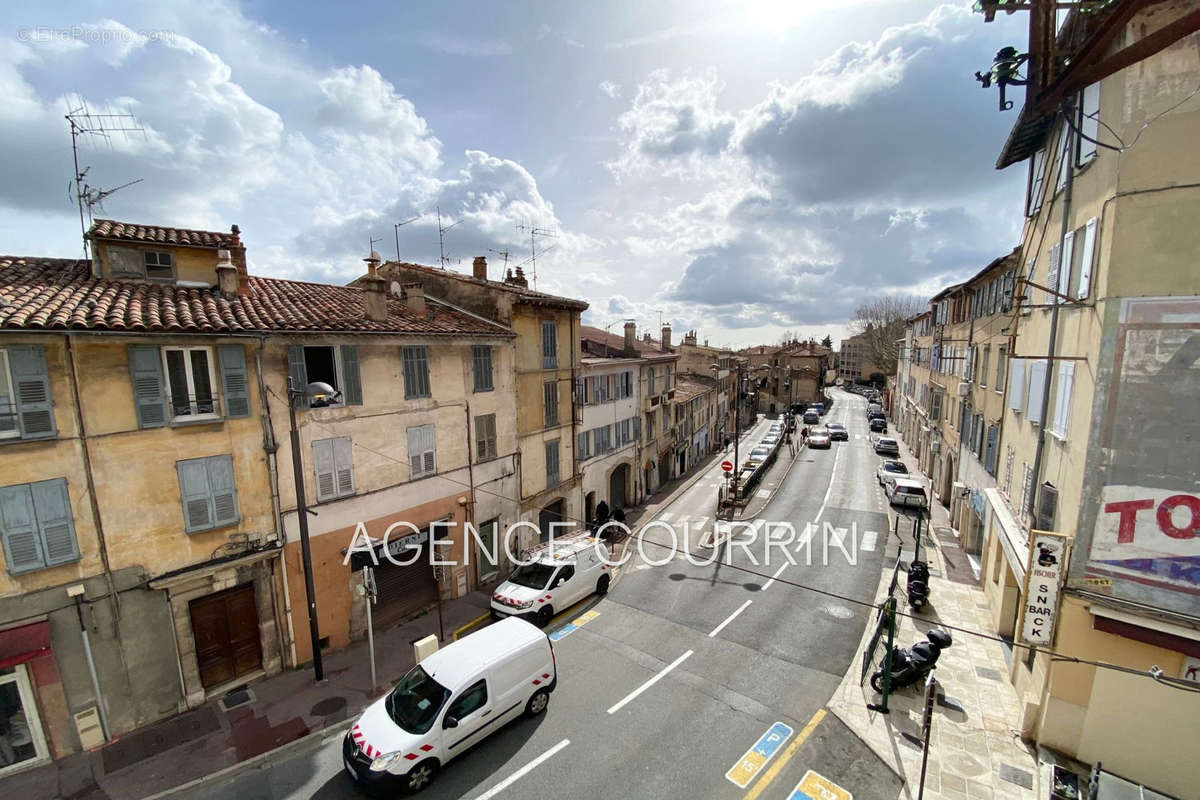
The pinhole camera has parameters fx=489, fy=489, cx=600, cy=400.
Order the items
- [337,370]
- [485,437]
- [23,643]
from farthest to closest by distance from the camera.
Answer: [485,437]
[337,370]
[23,643]

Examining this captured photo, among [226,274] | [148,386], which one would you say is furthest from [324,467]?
[226,274]

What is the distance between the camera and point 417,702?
387 inches

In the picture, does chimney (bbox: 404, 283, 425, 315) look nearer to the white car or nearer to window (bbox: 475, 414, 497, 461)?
window (bbox: 475, 414, 497, 461)

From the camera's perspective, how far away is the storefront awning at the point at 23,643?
9.39m

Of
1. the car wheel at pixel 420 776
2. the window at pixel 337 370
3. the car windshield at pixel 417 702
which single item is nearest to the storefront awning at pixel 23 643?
the window at pixel 337 370

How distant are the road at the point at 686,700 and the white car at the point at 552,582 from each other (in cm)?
61

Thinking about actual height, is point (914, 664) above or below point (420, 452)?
below

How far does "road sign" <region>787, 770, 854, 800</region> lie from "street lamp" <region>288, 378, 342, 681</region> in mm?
11517

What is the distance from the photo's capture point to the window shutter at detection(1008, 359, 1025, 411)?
1369 centimetres

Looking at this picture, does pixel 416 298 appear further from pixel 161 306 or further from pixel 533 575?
pixel 533 575

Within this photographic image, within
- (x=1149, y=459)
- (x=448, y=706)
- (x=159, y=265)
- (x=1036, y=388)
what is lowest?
(x=448, y=706)

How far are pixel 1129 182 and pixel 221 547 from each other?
20.1m

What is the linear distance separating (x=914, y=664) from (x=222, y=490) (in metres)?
17.6

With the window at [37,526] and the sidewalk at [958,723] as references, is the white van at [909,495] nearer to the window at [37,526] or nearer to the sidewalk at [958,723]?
the sidewalk at [958,723]
